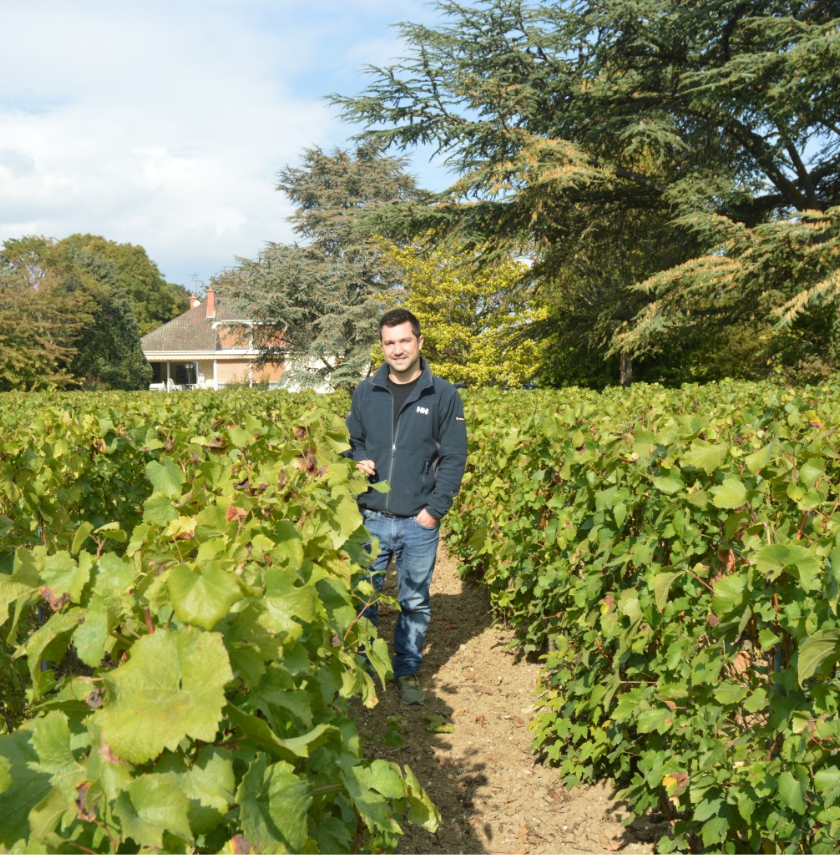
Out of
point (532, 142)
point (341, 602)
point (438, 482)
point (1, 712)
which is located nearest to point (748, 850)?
point (341, 602)

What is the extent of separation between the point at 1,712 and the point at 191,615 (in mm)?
2845

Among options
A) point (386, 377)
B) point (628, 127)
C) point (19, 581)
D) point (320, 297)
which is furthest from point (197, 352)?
point (19, 581)

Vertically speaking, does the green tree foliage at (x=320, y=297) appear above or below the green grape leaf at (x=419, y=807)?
above

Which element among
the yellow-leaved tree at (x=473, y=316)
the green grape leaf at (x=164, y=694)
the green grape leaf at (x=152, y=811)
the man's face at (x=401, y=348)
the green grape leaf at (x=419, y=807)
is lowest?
the green grape leaf at (x=419, y=807)

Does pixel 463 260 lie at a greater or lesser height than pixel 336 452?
greater

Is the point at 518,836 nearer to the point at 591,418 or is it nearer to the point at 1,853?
the point at 591,418

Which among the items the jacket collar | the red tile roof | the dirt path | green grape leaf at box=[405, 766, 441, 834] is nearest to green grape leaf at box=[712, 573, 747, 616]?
green grape leaf at box=[405, 766, 441, 834]

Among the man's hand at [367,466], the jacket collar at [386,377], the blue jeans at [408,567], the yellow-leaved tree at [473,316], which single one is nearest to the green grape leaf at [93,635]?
the man's hand at [367,466]

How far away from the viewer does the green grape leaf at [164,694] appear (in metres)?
1.01

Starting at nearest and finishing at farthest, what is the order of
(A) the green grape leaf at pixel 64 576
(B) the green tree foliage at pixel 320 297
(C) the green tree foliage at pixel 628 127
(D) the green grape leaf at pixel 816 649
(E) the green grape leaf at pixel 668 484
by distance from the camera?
(A) the green grape leaf at pixel 64 576 → (D) the green grape leaf at pixel 816 649 → (E) the green grape leaf at pixel 668 484 → (C) the green tree foliage at pixel 628 127 → (B) the green tree foliage at pixel 320 297

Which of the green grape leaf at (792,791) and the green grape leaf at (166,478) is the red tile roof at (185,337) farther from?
the green grape leaf at (792,791)

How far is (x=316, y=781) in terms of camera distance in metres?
1.47

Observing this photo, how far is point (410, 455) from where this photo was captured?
4.32m

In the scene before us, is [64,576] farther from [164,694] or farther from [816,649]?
[816,649]
